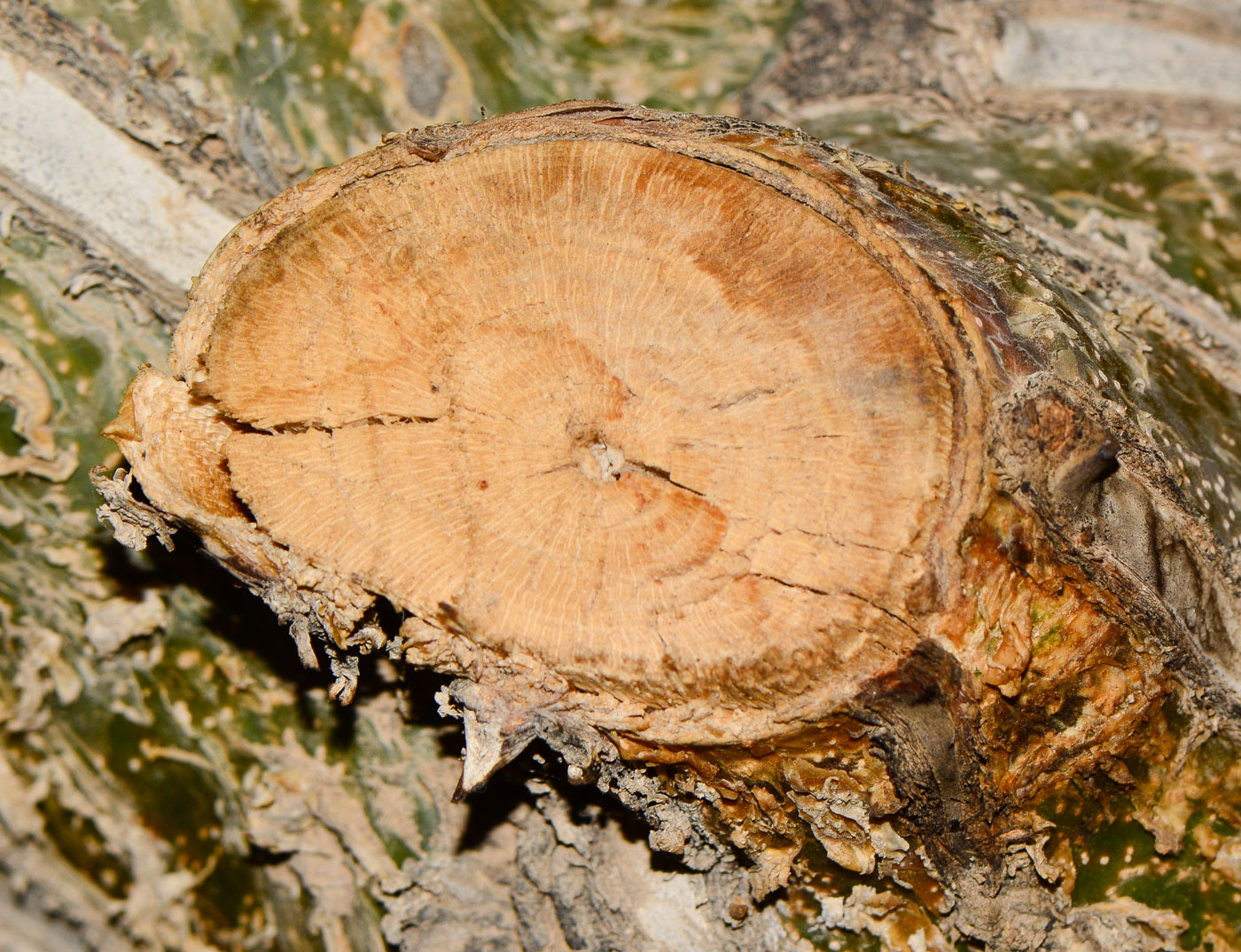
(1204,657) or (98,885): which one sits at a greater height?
(1204,657)

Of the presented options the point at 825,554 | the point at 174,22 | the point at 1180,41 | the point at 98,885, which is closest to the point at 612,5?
the point at 174,22

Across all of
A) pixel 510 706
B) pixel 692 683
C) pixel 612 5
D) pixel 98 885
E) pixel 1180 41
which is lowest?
pixel 98 885

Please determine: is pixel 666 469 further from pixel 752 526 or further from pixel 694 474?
pixel 752 526

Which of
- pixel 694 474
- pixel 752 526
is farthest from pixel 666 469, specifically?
pixel 752 526

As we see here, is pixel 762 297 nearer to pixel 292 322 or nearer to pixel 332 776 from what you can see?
pixel 292 322
